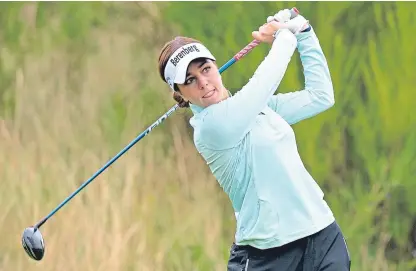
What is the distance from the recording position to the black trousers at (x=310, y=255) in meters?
2.55

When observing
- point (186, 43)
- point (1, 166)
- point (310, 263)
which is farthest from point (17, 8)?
point (310, 263)

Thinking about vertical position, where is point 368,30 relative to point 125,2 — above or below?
below

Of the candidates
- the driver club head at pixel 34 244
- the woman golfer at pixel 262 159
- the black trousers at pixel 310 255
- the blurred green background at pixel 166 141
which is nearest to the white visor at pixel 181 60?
the woman golfer at pixel 262 159

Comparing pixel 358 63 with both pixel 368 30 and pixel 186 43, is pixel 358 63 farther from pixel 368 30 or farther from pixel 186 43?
pixel 186 43

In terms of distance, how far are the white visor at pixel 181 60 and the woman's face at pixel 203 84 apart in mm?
16

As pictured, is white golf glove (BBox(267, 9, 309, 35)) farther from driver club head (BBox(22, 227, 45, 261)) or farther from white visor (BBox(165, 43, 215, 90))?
driver club head (BBox(22, 227, 45, 261))

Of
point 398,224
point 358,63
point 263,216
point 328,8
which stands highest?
point 328,8

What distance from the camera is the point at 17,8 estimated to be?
4828 millimetres

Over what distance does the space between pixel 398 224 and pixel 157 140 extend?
112 centimetres

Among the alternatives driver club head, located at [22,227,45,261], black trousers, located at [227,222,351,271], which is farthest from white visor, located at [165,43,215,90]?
driver club head, located at [22,227,45,261]

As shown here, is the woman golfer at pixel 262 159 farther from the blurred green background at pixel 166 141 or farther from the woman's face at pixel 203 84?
the blurred green background at pixel 166 141

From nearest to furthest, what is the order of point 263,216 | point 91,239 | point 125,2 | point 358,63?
point 263,216, point 91,239, point 358,63, point 125,2

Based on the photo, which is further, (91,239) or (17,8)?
(17,8)

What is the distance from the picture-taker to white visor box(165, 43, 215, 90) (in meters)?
2.53
